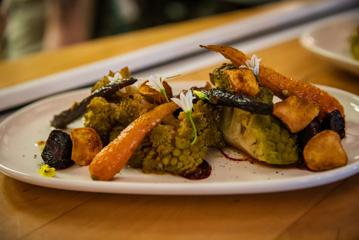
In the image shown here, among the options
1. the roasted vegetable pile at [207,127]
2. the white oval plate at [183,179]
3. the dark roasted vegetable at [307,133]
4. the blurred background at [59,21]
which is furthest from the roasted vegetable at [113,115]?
the blurred background at [59,21]

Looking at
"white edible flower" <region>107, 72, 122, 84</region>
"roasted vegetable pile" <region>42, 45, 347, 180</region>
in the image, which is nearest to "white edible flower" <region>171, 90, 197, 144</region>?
"roasted vegetable pile" <region>42, 45, 347, 180</region>

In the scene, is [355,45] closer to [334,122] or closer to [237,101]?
[334,122]

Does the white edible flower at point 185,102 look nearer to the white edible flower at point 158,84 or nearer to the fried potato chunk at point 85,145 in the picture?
the white edible flower at point 158,84

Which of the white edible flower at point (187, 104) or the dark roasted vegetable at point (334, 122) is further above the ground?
the white edible flower at point (187, 104)

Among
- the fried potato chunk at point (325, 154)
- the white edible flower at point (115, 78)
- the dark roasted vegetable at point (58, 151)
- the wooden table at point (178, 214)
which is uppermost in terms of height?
the white edible flower at point (115, 78)

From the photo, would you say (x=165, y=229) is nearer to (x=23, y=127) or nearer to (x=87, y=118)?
(x=87, y=118)

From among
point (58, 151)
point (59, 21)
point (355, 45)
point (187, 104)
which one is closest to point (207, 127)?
point (187, 104)

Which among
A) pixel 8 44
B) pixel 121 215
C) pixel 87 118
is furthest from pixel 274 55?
pixel 8 44
